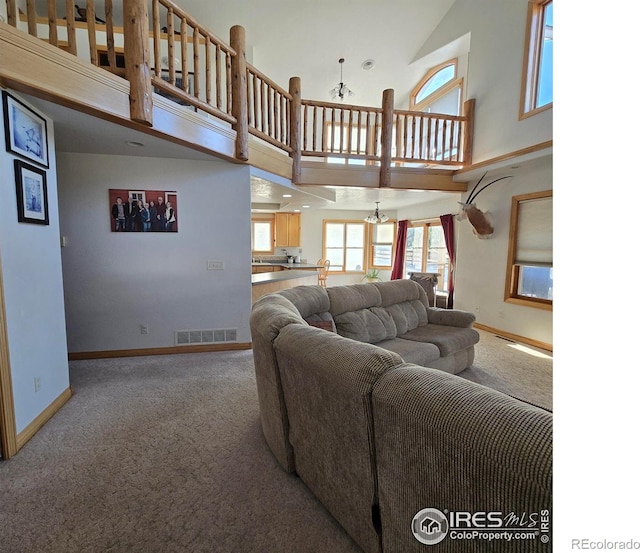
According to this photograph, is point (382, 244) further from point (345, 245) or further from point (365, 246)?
point (345, 245)

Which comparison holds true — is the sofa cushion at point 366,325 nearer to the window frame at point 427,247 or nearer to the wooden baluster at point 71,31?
the wooden baluster at point 71,31

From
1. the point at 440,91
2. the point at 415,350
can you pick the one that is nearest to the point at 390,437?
the point at 415,350

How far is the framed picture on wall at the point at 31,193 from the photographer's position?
6.80 feet

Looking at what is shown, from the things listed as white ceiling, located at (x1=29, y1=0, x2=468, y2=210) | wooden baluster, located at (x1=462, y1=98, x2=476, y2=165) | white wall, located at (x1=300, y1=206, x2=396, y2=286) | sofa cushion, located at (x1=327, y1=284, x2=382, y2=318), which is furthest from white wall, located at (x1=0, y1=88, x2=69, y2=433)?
white wall, located at (x1=300, y1=206, x2=396, y2=286)

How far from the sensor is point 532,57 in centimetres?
409

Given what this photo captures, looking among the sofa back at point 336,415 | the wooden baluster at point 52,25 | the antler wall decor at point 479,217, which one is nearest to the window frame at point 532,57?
the antler wall decor at point 479,217

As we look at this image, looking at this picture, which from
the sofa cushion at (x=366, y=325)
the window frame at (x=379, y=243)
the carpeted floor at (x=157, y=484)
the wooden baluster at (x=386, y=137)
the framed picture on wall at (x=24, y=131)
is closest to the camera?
the carpeted floor at (x=157, y=484)

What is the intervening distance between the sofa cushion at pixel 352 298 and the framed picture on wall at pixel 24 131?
2478 millimetres

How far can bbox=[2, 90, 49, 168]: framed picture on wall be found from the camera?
194cm

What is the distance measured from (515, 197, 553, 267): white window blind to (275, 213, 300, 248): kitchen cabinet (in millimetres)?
5457

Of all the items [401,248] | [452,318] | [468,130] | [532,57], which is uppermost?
[532,57]

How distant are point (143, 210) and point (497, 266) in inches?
196
